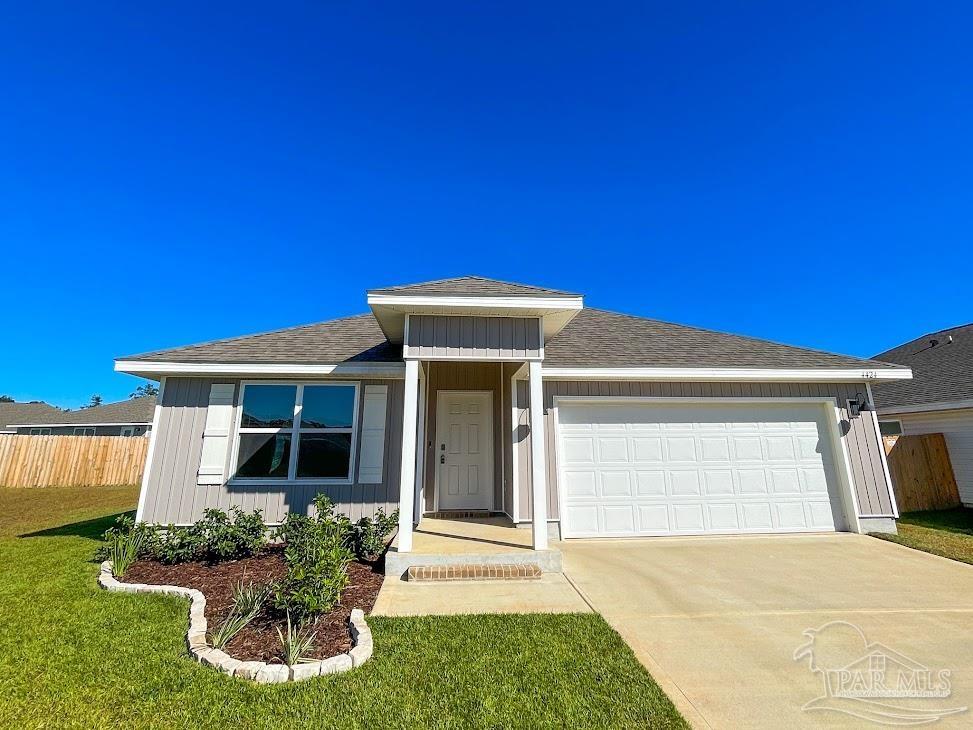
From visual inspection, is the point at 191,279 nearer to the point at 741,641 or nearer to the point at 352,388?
the point at 352,388

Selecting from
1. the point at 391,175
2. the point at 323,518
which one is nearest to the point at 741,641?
the point at 323,518

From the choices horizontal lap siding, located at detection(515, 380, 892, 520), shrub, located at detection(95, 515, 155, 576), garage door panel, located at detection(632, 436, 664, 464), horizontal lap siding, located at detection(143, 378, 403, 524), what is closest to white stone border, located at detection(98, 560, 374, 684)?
shrub, located at detection(95, 515, 155, 576)

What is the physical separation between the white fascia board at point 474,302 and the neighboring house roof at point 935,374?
450 inches

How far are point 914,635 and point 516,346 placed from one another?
472 cm

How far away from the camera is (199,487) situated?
659 cm

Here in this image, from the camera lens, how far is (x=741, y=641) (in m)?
3.41

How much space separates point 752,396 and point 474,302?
5826 mm

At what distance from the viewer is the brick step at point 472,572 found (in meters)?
4.91

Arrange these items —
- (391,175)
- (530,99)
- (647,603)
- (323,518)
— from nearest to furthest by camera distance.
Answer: (647,603) < (323,518) < (530,99) < (391,175)

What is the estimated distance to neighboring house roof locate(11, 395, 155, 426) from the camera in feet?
79.2

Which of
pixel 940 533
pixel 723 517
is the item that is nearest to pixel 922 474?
pixel 940 533

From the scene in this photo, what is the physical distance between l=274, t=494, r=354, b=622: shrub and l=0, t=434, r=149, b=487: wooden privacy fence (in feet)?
56.4

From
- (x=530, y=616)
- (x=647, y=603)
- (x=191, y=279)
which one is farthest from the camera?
(x=191, y=279)

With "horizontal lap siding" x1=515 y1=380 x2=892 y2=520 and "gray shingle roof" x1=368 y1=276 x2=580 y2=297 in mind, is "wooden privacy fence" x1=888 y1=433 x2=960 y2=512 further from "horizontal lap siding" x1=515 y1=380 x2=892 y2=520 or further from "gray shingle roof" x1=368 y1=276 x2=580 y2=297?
"gray shingle roof" x1=368 y1=276 x2=580 y2=297
